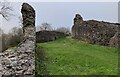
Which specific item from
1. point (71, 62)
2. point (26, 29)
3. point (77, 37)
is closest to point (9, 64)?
point (71, 62)

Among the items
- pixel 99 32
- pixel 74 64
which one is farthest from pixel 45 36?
pixel 74 64

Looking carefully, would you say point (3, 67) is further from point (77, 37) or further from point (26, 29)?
point (77, 37)

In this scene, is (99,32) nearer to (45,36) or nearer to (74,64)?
(45,36)

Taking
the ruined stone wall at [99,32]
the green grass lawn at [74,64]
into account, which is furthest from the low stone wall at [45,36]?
the green grass lawn at [74,64]

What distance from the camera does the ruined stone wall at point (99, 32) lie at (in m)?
26.9

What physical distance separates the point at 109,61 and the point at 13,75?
31.1 feet

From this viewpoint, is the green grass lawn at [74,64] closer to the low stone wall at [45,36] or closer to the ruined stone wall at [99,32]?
the ruined stone wall at [99,32]

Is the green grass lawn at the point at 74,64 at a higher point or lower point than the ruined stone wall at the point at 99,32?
lower

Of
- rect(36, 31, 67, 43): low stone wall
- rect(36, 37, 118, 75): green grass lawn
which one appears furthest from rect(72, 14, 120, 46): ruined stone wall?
rect(36, 37, 118, 75): green grass lawn

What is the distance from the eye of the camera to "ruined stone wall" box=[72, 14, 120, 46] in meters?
26.9

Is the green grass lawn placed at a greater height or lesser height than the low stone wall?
lesser

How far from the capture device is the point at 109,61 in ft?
60.5

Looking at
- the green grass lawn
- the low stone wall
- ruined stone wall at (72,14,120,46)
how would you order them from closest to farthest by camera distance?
1. the green grass lawn
2. ruined stone wall at (72,14,120,46)
3. the low stone wall

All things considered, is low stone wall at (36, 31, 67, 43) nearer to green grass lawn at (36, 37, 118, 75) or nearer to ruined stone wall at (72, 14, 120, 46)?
ruined stone wall at (72, 14, 120, 46)
